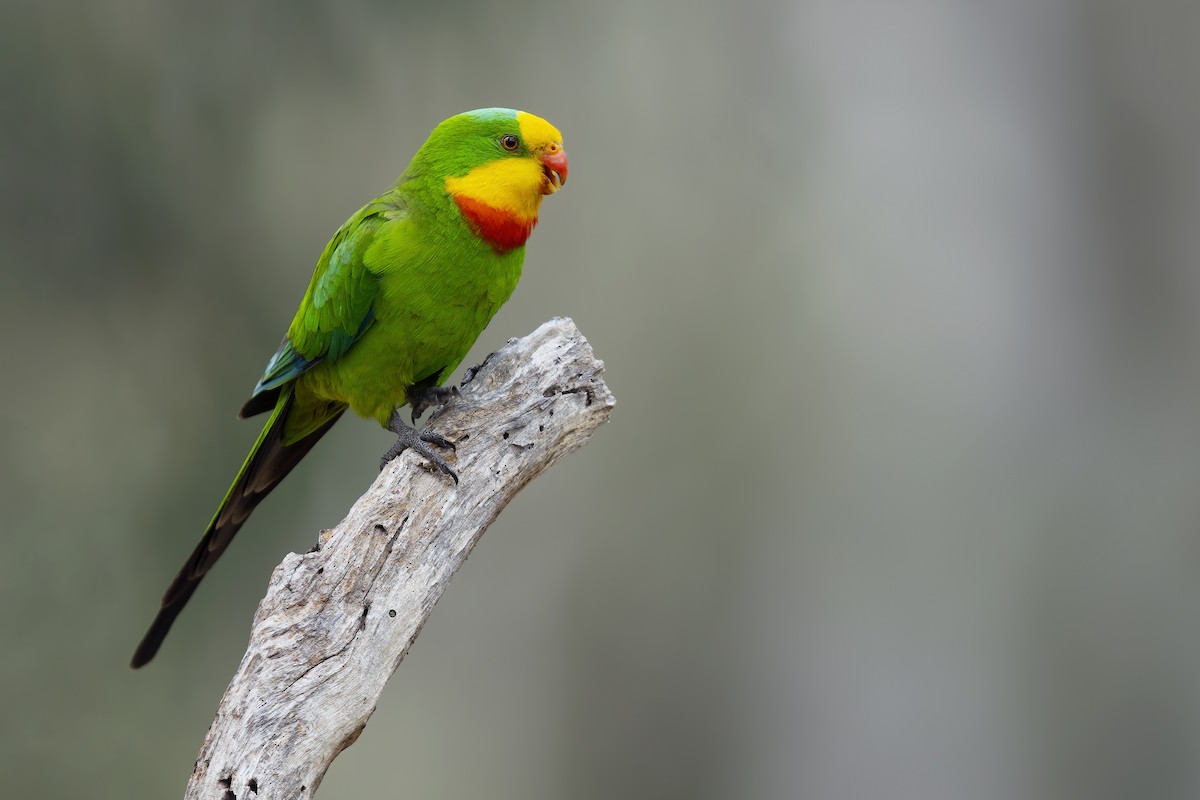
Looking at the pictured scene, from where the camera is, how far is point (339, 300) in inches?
107

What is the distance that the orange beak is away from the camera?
2666 millimetres

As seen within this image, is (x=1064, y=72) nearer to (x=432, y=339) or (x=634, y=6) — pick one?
(x=634, y=6)

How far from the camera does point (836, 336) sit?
5047 mm

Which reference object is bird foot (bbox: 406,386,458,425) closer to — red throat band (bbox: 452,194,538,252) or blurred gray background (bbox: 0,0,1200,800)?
red throat band (bbox: 452,194,538,252)

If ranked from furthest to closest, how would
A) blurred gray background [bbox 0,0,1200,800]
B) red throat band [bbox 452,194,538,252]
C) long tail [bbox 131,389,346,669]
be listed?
blurred gray background [bbox 0,0,1200,800] < long tail [bbox 131,389,346,669] < red throat band [bbox 452,194,538,252]

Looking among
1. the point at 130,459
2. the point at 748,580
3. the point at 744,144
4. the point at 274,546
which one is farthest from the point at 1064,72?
the point at 130,459

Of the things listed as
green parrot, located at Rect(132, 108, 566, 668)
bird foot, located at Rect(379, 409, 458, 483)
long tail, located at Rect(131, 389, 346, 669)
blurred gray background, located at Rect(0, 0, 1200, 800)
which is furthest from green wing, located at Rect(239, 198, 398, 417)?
blurred gray background, located at Rect(0, 0, 1200, 800)

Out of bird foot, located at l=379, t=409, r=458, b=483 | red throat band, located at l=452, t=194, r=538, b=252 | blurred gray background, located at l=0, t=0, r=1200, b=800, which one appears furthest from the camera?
blurred gray background, located at l=0, t=0, r=1200, b=800

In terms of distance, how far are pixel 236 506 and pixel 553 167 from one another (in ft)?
4.53

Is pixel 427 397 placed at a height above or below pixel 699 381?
below

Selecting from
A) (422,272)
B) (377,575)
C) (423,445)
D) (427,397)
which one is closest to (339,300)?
(422,272)

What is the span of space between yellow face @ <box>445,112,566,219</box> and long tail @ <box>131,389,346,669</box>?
0.90 m

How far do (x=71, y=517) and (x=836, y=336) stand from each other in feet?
11.9

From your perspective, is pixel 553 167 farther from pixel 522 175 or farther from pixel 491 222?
pixel 491 222
